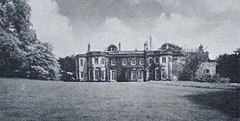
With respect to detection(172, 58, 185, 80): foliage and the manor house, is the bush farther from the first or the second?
the manor house

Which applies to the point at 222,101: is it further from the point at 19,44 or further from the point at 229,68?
the point at 19,44

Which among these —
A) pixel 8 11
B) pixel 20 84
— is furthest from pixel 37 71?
pixel 8 11

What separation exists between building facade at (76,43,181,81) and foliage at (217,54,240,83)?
4.73 feet

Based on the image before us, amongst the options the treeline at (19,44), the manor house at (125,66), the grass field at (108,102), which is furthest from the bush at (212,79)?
the treeline at (19,44)

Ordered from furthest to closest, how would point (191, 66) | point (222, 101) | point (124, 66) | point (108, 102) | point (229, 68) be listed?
point (124, 66)
point (191, 66)
point (229, 68)
point (222, 101)
point (108, 102)

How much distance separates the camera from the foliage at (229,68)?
815cm

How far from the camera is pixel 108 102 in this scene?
→ 7.17 m

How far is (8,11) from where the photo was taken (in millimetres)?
7805

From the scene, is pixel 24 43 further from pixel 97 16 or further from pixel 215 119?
pixel 215 119

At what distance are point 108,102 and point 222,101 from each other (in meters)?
2.94

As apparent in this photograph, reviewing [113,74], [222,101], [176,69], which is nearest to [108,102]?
[222,101]

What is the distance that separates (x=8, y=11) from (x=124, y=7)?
305cm

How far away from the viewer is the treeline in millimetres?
7609

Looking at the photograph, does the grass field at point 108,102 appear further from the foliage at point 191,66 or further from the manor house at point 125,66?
the foliage at point 191,66
